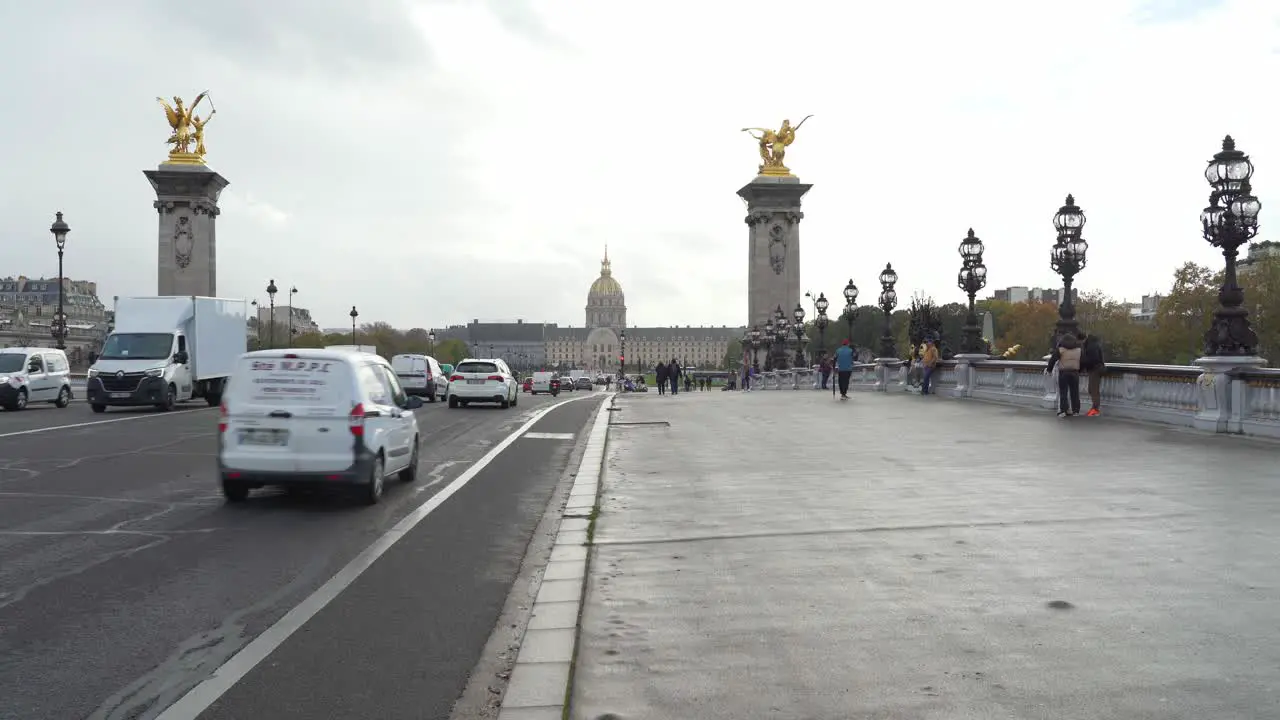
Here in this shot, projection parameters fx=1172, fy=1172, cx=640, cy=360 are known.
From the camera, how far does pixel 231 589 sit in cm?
795

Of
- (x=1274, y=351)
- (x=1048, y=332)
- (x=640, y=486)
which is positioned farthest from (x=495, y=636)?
(x=1048, y=332)

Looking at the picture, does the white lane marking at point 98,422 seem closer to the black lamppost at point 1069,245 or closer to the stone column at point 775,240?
the black lamppost at point 1069,245

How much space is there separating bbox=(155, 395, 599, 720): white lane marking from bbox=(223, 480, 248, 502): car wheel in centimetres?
197

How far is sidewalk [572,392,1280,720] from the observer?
17.0 feet

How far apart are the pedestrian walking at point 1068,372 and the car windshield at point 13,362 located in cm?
2738

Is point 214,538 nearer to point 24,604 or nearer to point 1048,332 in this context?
point 24,604

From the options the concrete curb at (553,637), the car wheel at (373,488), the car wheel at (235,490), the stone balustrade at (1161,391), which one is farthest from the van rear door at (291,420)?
the stone balustrade at (1161,391)

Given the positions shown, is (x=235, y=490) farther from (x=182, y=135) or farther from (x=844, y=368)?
(x=182, y=135)

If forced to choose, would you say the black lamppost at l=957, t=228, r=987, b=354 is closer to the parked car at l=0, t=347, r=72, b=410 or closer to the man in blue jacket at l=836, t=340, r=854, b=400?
the man in blue jacket at l=836, t=340, r=854, b=400

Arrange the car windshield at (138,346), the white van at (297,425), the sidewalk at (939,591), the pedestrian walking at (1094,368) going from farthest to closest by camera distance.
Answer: the car windshield at (138,346) < the pedestrian walking at (1094,368) < the white van at (297,425) < the sidewalk at (939,591)

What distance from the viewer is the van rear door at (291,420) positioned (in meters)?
12.2

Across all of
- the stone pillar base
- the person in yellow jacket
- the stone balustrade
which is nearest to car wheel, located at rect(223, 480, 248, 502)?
the stone balustrade

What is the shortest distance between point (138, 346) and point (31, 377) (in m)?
4.43

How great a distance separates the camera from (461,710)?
17.4 ft
